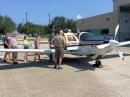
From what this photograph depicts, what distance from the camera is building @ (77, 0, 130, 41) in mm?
51688

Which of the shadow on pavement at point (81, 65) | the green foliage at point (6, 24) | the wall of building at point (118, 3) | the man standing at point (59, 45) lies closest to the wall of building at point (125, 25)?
the wall of building at point (118, 3)

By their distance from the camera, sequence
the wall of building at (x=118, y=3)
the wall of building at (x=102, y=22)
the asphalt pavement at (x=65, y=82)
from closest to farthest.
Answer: the asphalt pavement at (x=65, y=82)
the wall of building at (x=118, y=3)
the wall of building at (x=102, y=22)

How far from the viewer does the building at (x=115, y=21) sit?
170 ft

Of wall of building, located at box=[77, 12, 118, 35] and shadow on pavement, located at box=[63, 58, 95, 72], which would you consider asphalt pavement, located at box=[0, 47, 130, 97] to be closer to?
shadow on pavement, located at box=[63, 58, 95, 72]

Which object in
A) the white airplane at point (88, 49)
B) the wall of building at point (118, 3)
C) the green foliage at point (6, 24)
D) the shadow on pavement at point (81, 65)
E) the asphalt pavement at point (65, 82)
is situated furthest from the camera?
the green foliage at point (6, 24)

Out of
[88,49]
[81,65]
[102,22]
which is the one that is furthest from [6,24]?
[88,49]

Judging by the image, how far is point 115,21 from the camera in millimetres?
53750

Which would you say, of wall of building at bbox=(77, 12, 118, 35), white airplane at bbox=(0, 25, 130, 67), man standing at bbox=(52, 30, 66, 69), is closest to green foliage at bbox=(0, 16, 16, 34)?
wall of building at bbox=(77, 12, 118, 35)

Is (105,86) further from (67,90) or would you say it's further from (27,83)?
(27,83)

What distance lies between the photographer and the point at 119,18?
52.6 metres

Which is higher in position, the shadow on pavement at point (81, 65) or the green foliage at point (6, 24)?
the green foliage at point (6, 24)

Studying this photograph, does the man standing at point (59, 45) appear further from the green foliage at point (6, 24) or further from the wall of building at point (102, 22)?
the green foliage at point (6, 24)

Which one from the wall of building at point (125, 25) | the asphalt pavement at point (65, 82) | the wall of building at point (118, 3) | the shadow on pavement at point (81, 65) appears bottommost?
the asphalt pavement at point (65, 82)

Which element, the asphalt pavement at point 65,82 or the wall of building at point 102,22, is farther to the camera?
the wall of building at point 102,22
